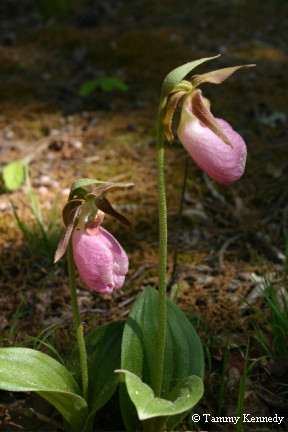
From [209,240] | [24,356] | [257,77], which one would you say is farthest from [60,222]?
[257,77]

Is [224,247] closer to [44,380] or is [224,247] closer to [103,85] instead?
[44,380]

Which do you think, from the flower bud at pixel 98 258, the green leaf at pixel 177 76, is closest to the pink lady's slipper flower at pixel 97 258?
the flower bud at pixel 98 258

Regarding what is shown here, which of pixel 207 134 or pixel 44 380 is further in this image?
pixel 44 380

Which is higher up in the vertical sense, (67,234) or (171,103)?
(171,103)

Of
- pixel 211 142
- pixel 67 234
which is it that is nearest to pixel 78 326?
pixel 67 234

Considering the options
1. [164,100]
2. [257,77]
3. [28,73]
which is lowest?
[28,73]

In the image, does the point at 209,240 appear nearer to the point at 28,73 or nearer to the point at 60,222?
the point at 60,222
